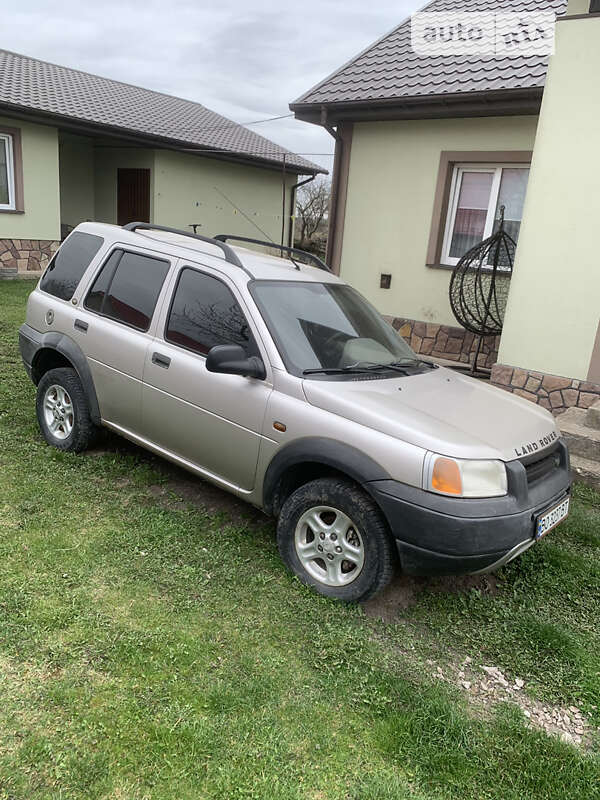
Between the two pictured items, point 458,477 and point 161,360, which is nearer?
point 458,477

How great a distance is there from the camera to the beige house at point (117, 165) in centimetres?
1370

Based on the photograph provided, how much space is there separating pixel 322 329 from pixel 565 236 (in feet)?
12.0

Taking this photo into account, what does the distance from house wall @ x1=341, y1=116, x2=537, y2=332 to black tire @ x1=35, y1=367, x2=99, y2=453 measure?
602cm

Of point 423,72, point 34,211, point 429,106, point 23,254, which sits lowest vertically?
point 23,254

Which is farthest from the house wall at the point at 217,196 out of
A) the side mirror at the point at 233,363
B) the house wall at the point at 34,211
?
the side mirror at the point at 233,363

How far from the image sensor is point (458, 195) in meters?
8.99

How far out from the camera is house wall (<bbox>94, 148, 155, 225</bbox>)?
56.7 feet

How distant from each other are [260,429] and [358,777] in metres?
1.80

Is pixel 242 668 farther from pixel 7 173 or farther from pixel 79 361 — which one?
pixel 7 173

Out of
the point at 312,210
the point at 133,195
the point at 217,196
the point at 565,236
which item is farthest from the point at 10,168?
the point at 312,210

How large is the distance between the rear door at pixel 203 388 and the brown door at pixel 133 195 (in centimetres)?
1457

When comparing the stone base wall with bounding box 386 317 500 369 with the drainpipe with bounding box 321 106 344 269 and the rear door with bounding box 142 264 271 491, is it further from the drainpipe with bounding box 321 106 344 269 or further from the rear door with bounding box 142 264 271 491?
the rear door with bounding box 142 264 271 491

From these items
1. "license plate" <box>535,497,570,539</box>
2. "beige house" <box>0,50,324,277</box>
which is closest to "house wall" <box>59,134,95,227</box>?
"beige house" <box>0,50,324,277</box>

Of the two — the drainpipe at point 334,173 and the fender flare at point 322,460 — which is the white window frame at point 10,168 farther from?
the fender flare at point 322,460
